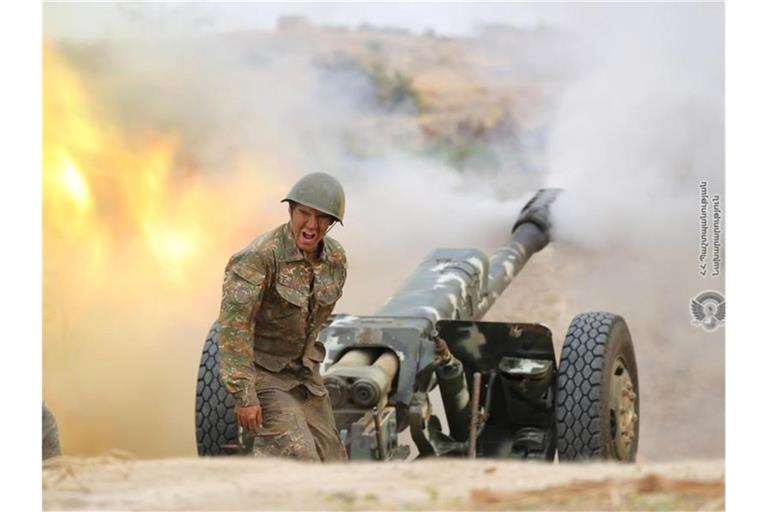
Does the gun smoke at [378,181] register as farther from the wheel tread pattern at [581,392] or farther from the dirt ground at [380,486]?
the dirt ground at [380,486]

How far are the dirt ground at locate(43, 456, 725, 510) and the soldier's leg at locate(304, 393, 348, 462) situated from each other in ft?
4.20

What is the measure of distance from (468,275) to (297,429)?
2576mm

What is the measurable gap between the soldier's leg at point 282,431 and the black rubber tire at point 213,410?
0.88m

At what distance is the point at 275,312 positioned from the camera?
638 centimetres

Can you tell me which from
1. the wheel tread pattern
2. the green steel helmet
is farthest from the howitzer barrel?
the green steel helmet

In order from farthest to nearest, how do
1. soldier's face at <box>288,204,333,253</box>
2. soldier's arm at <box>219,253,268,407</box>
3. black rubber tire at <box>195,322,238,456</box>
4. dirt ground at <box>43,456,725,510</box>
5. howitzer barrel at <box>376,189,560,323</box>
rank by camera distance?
howitzer barrel at <box>376,189,560,323</box> → black rubber tire at <box>195,322,238,456</box> → soldier's face at <box>288,204,333,253</box> → soldier's arm at <box>219,253,268,407</box> → dirt ground at <box>43,456,725,510</box>

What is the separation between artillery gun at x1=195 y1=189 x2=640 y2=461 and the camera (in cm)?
718

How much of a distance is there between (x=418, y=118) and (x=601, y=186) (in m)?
1.36

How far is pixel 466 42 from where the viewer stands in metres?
7.99

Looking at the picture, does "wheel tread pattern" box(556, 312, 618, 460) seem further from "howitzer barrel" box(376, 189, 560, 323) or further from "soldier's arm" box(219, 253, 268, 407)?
"soldier's arm" box(219, 253, 268, 407)

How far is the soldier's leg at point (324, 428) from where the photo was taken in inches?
255

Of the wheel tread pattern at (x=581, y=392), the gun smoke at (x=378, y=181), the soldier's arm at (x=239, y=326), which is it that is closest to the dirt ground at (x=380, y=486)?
the soldier's arm at (x=239, y=326)

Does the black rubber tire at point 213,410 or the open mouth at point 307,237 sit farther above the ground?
the open mouth at point 307,237
